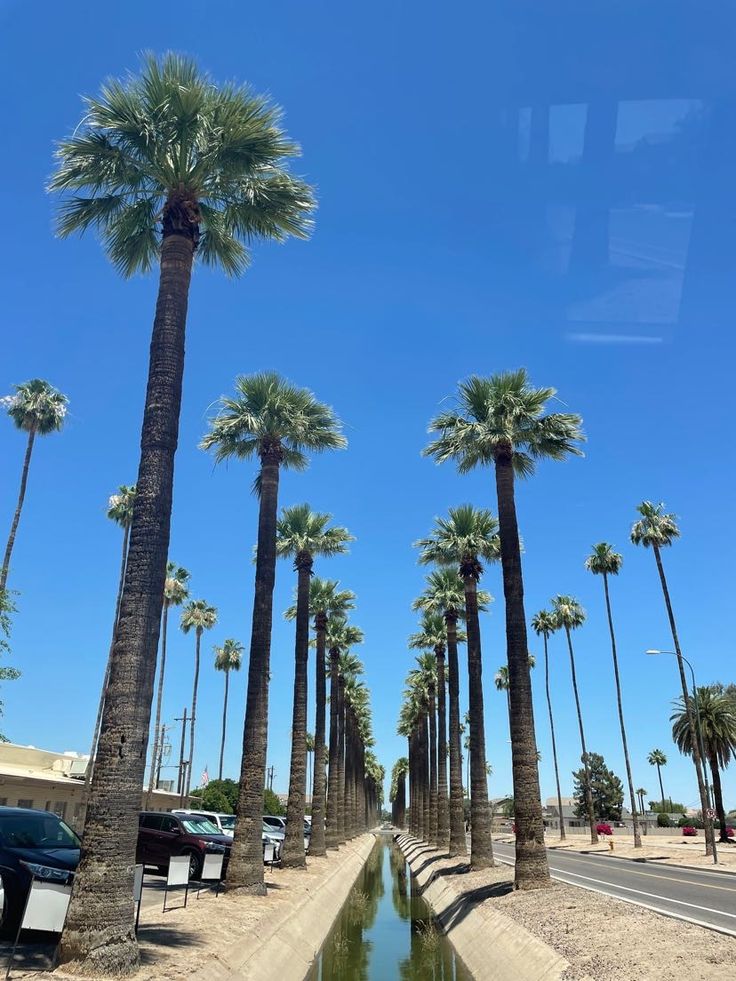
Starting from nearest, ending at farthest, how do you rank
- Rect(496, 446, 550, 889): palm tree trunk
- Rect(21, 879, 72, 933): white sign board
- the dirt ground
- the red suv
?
1. Rect(21, 879, 72, 933): white sign board
2. the dirt ground
3. Rect(496, 446, 550, 889): palm tree trunk
4. the red suv

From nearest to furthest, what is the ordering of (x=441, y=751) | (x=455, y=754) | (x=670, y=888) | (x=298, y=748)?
(x=670, y=888)
(x=298, y=748)
(x=455, y=754)
(x=441, y=751)

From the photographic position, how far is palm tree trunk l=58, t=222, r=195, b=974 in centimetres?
956

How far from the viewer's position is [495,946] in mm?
15500

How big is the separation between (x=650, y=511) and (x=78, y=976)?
48864 millimetres

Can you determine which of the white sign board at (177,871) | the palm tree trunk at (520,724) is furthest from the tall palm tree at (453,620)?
the white sign board at (177,871)

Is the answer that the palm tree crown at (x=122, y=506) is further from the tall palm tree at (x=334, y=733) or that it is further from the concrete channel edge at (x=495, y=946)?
the concrete channel edge at (x=495, y=946)

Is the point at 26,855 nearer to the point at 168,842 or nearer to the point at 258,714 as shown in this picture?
the point at 258,714

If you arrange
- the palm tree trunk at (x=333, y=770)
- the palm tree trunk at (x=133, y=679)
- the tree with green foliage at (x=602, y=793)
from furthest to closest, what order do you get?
the tree with green foliage at (x=602, y=793) < the palm tree trunk at (x=333, y=770) < the palm tree trunk at (x=133, y=679)

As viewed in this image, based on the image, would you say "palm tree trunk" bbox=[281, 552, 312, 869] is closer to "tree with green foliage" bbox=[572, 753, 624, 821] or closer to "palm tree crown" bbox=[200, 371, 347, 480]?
"palm tree crown" bbox=[200, 371, 347, 480]

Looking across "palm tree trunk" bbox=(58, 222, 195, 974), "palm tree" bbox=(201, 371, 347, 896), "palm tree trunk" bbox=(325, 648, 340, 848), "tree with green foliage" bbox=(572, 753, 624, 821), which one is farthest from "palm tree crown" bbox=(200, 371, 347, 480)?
"tree with green foliage" bbox=(572, 753, 624, 821)

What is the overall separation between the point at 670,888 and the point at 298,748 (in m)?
16.1

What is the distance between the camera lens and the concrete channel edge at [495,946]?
40.2ft

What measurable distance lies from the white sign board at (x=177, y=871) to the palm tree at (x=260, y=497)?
14.9 feet

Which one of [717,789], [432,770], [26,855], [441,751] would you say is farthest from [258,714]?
[717,789]
